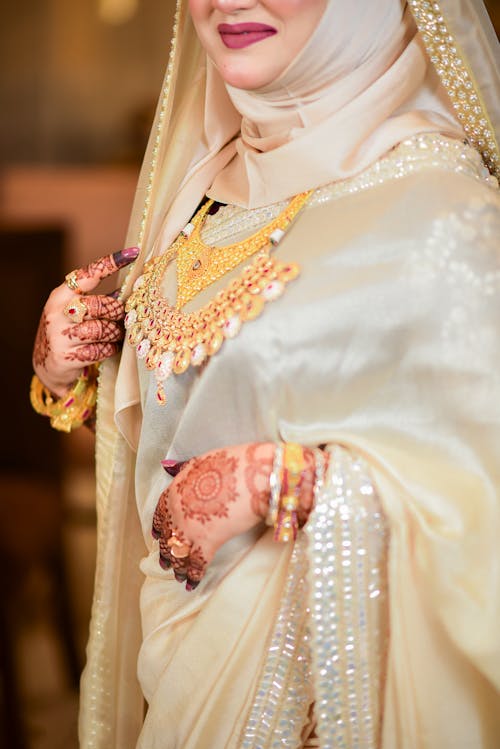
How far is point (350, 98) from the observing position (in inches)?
28.5

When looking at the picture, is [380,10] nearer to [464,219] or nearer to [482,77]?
[482,77]

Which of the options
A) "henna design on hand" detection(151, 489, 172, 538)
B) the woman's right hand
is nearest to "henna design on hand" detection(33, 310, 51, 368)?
the woman's right hand

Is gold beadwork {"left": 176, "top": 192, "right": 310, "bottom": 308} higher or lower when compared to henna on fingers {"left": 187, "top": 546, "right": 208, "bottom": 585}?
higher

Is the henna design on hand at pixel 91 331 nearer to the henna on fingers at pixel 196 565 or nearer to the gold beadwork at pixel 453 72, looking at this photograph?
the henna on fingers at pixel 196 565

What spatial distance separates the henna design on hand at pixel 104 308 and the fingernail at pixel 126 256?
0.13ft

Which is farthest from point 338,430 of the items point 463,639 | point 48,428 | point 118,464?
point 48,428

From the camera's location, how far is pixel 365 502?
67 centimetres

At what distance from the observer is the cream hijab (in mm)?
708

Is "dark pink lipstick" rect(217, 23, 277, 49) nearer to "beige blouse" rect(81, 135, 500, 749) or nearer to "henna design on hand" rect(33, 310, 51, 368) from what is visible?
"beige blouse" rect(81, 135, 500, 749)

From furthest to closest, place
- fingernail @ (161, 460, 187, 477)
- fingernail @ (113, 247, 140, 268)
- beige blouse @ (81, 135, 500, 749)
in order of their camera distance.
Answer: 1. fingernail @ (113, 247, 140, 268)
2. fingernail @ (161, 460, 187, 477)
3. beige blouse @ (81, 135, 500, 749)

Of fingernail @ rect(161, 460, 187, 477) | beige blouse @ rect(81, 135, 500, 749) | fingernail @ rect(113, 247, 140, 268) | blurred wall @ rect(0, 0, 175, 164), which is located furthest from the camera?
blurred wall @ rect(0, 0, 175, 164)

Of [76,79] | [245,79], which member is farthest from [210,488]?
[76,79]

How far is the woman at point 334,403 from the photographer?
65 centimetres

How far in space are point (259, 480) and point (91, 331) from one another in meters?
0.29
